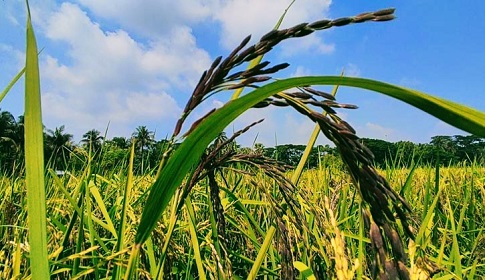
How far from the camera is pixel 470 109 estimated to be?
0.36 metres

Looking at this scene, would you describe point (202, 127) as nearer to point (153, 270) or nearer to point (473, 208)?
point (153, 270)

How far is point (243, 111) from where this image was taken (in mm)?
441

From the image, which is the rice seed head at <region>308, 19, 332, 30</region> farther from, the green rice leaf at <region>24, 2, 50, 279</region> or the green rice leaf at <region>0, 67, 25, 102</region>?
the green rice leaf at <region>0, 67, 25, 102</region>

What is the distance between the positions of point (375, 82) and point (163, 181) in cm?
22

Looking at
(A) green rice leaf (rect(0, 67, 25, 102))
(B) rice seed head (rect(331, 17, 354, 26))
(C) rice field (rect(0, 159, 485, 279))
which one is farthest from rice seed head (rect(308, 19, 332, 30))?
(A) green rice leaf (rect(0, 67, 25, 102))

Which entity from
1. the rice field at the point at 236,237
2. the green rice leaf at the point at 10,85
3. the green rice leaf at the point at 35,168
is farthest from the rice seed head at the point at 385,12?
the green rice leaf at the point at 10,85

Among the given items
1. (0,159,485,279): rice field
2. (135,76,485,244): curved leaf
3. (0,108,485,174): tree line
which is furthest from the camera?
(0,108,485,174): tree line

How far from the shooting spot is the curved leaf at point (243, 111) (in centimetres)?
36

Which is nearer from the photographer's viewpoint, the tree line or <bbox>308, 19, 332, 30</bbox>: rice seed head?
<bbox>308, 19, 332, 30</bbox>: rice seed head

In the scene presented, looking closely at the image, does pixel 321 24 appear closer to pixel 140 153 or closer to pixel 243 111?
pixel 243 111

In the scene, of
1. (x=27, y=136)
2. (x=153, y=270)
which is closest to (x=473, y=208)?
(x=153, y=270)

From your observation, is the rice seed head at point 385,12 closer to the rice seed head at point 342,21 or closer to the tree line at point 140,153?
the rice seed head at point 342,21

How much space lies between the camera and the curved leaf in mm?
362

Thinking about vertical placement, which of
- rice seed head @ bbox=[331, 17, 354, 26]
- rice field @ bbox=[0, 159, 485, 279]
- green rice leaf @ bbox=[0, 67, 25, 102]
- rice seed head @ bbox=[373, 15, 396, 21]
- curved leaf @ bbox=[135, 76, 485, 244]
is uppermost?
green rice leaf @ bbox=[0, 67, 25, 102]
